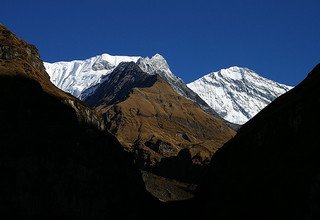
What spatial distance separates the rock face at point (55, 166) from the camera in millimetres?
141125

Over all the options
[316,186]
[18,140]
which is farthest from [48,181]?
[316,186]

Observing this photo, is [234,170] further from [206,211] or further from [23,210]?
[23,210]

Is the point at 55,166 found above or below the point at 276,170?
above

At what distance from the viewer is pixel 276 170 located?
10944 cm

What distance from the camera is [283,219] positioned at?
314 ft

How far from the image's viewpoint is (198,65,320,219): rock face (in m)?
94.1

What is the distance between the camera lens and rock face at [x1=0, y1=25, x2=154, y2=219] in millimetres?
141125

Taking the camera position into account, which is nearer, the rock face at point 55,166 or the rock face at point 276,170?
the rock face at point 276,170

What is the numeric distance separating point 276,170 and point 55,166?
2473 inches

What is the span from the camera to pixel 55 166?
149875 mm

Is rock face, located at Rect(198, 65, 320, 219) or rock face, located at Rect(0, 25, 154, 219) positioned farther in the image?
rock face, located at Rect(0, 25, 154, 219)

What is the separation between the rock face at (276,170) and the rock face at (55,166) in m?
31.2

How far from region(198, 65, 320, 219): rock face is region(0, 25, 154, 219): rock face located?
3119 centimetres

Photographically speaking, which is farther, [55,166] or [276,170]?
[55,166]
